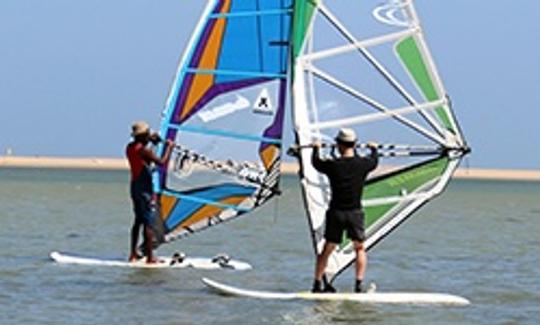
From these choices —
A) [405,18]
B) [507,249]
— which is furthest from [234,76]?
[507,249]

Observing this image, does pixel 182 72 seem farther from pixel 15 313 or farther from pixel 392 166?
pixel 15 313

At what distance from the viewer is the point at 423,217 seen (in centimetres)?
2880

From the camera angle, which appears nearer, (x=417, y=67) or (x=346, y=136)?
(x=346, y=136)

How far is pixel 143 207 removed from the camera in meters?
13.6

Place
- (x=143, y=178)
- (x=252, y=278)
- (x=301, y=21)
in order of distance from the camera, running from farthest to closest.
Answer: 1. (x=143, y=178)
2. (x=252, y=278)
3. (x=301, y=21)

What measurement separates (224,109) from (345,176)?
11.3 feet

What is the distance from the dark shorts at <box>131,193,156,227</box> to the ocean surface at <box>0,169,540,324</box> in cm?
46

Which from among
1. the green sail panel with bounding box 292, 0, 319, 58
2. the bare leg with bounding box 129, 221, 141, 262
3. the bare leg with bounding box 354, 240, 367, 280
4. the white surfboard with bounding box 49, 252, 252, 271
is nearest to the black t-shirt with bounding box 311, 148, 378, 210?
the bare leg with bounding box 354, 240, 367, 280

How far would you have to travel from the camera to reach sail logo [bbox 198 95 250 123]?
14141mm

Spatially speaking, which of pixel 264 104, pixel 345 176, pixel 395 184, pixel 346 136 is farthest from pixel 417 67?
pixel 264 104

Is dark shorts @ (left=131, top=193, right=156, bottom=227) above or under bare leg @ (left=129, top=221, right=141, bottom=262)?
above

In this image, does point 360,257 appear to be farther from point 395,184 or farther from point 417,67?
point 417,67

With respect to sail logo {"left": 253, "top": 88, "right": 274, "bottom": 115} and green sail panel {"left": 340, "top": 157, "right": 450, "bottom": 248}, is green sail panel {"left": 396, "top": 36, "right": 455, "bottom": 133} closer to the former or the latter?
green sail panel {"left": 340, "top": 157, "right": 450, "bottom": 248}

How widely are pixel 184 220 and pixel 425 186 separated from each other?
10.6ft
